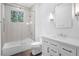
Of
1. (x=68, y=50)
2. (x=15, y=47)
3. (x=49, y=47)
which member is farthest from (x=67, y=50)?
(x=15, y=47)

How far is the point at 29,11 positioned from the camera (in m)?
1.30

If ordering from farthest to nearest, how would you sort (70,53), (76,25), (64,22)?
(64,22)
(76,25)
(70,53)

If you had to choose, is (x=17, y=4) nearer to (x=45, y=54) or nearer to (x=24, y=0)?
(x=24, y=0)

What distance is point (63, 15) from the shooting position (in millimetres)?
1340

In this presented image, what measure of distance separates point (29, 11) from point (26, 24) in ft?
0.82

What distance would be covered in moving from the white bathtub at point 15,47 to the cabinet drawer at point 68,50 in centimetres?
58

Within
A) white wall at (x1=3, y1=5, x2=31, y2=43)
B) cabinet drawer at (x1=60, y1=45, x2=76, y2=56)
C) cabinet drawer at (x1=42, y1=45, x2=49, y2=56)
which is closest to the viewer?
cabinet drawer at (x1=60, y1=45, x2=76, y2=56)

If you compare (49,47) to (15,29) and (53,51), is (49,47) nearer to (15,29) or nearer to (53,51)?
(53,51)

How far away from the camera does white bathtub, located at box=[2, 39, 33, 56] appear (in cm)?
126

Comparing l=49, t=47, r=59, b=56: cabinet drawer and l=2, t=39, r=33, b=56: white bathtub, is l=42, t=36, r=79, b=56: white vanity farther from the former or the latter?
l=2, t=39, r=33, b=56: white bathtub

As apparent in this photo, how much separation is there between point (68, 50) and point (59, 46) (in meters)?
0.17

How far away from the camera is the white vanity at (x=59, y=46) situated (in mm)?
989

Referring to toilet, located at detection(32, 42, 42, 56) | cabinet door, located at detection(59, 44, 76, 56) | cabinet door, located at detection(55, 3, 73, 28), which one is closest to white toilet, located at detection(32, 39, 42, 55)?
toilet, located at detection(32, 42, 42, 56)

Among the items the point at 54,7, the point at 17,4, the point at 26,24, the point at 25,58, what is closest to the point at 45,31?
the point at 26,24
